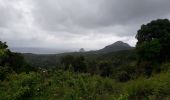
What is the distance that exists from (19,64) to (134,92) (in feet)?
99.5

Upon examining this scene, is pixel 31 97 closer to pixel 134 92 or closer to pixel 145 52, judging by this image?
pixel 134 92

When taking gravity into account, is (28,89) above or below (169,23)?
below

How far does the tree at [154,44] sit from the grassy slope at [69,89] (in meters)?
23.3

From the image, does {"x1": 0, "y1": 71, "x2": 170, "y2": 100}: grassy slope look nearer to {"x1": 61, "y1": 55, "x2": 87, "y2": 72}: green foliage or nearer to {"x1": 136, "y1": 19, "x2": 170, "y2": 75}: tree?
{"x1": 136, "y1": 19, "x2": 170, "y2": 75}: tree

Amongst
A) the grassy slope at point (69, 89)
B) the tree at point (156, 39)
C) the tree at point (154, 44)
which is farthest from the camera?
the tree at point (156, 39)

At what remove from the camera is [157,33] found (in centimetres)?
3834

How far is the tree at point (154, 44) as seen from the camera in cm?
3378

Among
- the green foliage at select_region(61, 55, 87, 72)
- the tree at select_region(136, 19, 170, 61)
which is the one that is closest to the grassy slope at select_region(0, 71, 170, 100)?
the tree at select_region(136, 19, 170, 61)

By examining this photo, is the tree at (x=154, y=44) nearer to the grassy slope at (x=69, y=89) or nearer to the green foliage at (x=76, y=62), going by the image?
the green foliage at (x=76, y=62)

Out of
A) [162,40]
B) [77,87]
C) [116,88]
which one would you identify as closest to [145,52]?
[162,40]

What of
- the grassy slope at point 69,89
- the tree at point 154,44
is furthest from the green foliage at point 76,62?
the grassy slope at point 69,89

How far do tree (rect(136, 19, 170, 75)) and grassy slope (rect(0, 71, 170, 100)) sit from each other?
76.4 feet

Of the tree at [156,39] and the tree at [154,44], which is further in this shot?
the tree at [156,39]

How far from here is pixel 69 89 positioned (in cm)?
688
